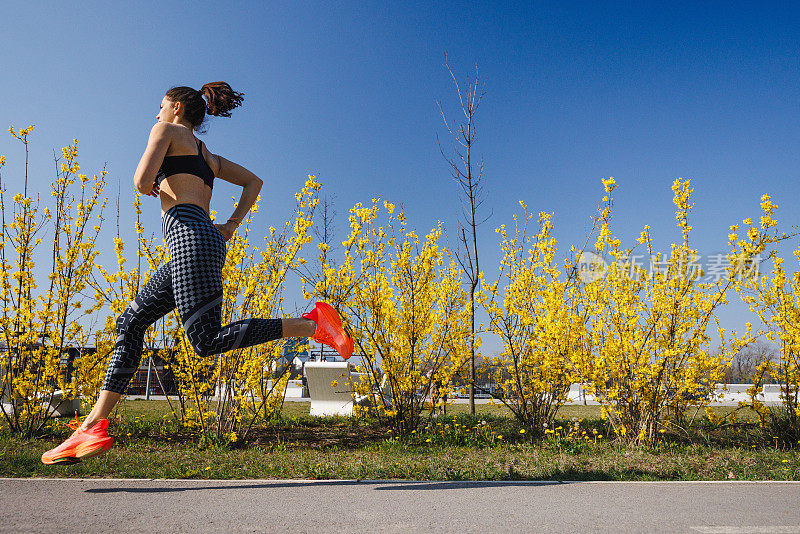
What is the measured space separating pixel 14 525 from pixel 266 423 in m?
4.44

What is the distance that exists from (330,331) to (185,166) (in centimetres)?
125

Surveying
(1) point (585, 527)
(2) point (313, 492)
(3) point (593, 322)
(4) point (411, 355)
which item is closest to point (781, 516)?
(1) point (585, 527)

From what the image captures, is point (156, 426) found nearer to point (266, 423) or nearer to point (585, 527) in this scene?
point (266, 423)

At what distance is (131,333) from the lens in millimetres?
2924

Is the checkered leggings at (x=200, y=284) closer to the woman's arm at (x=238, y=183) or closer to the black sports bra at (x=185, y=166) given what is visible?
the black sports bra at (x=185, y=166)

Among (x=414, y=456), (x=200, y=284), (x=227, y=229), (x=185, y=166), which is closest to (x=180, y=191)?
(x=185, y=166)

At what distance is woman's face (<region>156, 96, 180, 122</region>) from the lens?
9.68ft

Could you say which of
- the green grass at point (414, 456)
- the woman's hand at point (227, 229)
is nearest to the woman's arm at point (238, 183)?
the woman's hand at point (227, 229)

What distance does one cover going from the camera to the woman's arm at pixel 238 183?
10.3 feet

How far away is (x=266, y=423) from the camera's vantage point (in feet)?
21.1

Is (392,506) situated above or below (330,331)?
below

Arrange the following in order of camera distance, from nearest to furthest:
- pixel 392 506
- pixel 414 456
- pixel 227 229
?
pixel 392 506 < pixel 227 229 < pixel 414 456

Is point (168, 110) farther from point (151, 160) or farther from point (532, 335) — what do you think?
point (532, 335)

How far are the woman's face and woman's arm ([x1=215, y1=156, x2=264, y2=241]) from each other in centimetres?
35
